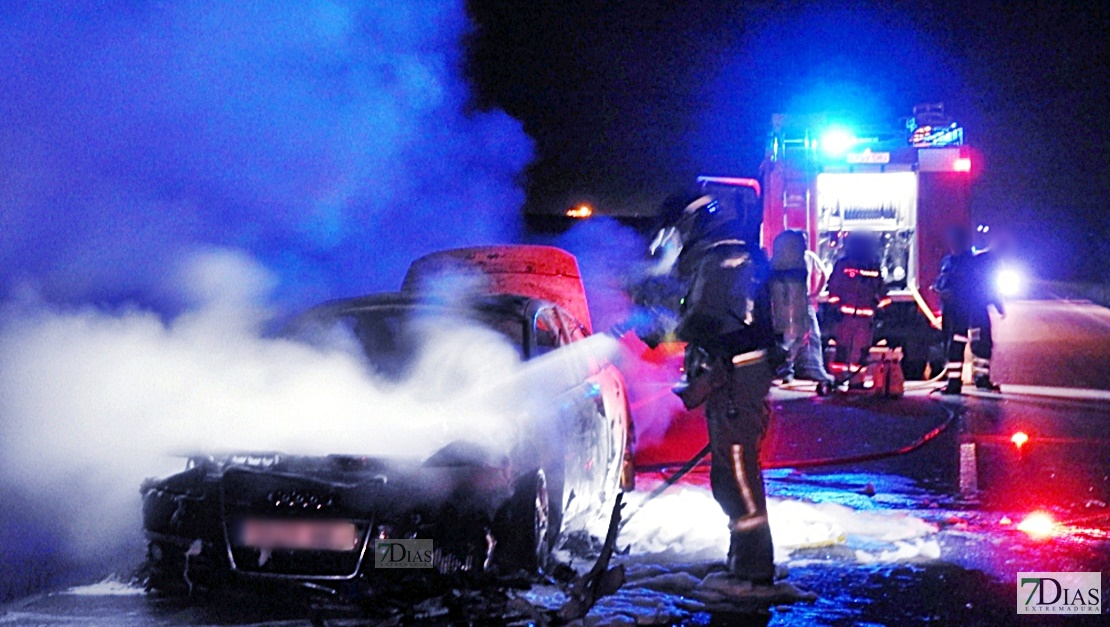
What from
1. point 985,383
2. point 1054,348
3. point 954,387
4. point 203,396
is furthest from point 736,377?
point 1054,348

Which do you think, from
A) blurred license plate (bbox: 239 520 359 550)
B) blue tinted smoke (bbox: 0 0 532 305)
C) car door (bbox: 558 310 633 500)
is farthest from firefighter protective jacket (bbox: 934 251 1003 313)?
blurred license plate (bbox: 239 520 359 550)

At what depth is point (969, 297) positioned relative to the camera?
12.6 metres

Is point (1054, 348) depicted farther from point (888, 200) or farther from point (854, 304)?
point (854, 304)

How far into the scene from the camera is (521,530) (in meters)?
4.62

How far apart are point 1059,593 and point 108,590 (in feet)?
14.8

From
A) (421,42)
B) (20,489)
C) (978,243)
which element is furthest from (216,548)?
(978,243)

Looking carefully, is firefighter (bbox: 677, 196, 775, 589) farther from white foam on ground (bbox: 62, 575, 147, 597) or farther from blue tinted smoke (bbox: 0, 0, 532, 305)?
blue tinted smoke (bbox: 0, 0, 532, 305)

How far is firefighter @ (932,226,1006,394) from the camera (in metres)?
12.6

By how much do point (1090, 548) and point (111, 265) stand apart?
7.36 meters

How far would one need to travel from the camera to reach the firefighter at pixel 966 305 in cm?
1261

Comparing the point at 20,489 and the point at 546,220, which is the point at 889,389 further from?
the point at 20,489

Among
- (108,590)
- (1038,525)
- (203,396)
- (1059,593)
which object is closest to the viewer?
(1059,593)

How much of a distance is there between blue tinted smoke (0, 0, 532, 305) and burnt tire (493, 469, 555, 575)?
13.4 ft

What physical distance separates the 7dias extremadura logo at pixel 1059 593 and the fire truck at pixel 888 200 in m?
8.94
